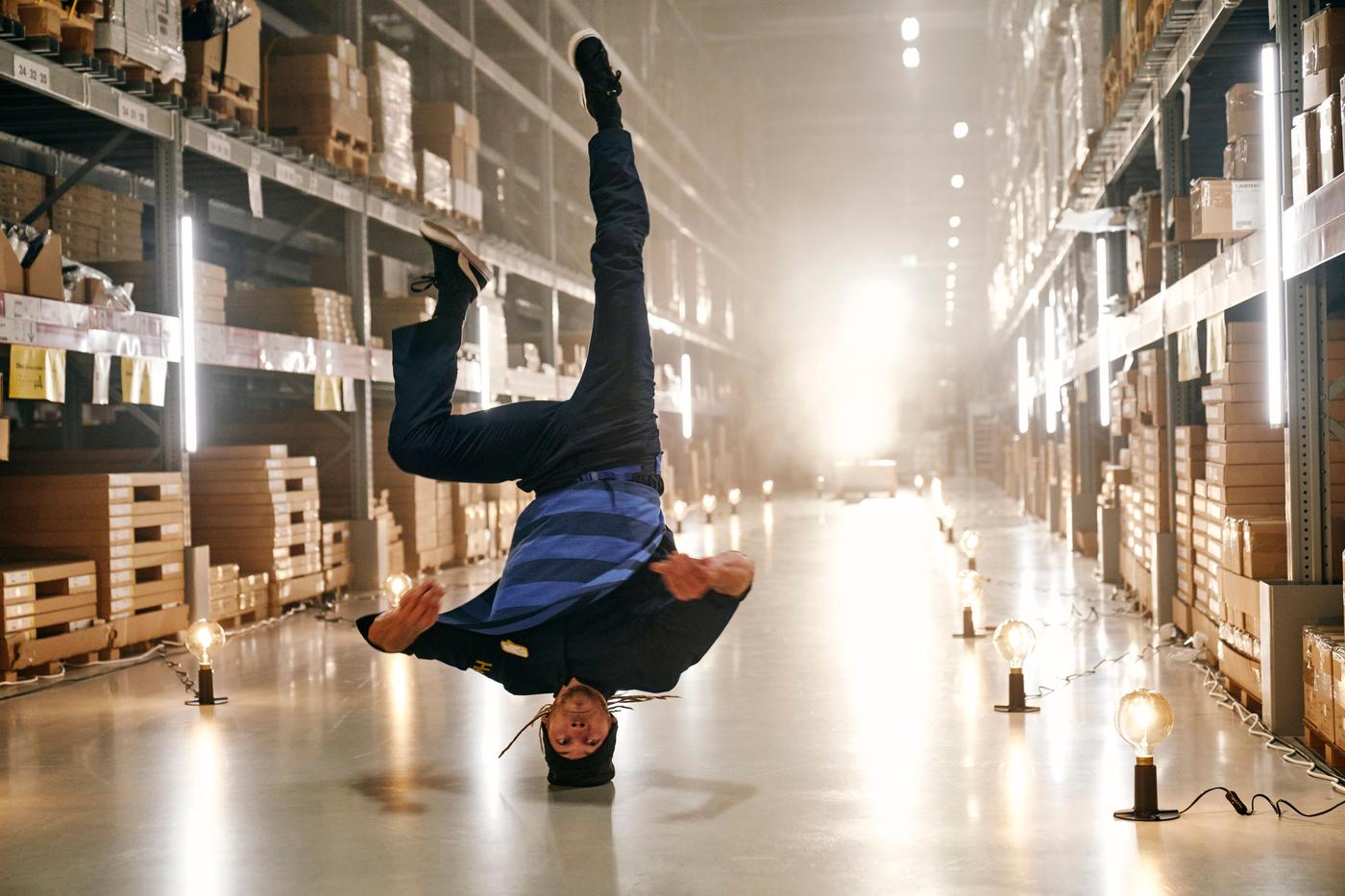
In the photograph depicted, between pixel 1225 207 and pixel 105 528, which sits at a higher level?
pixel 1225 207

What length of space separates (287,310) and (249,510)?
1.98 m

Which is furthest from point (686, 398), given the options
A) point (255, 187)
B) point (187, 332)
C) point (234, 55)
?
point (187, 332)

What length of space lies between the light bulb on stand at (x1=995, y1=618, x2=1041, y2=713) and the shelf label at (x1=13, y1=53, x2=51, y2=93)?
6.18m

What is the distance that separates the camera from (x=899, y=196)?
4406cm

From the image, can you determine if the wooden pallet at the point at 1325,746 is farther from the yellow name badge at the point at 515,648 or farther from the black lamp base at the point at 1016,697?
the yellow name badge at the point at 515,648

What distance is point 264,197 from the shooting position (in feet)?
44.3

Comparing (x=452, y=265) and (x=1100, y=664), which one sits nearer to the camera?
(x=452, y=265)

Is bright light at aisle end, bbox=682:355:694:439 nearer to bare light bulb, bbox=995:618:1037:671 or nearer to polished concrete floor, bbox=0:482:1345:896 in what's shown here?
polished concrete floor, bbox=0:482:1345:896

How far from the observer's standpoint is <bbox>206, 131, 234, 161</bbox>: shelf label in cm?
1011

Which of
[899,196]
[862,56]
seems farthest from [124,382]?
[899,196]

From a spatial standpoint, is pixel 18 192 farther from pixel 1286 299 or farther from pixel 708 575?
pixel 1286 299

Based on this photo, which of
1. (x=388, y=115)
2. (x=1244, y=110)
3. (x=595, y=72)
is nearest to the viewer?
(x=595, y=72)

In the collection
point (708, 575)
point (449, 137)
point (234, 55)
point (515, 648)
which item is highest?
point (449, 137)

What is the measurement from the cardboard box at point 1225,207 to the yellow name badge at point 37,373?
6.71 m
